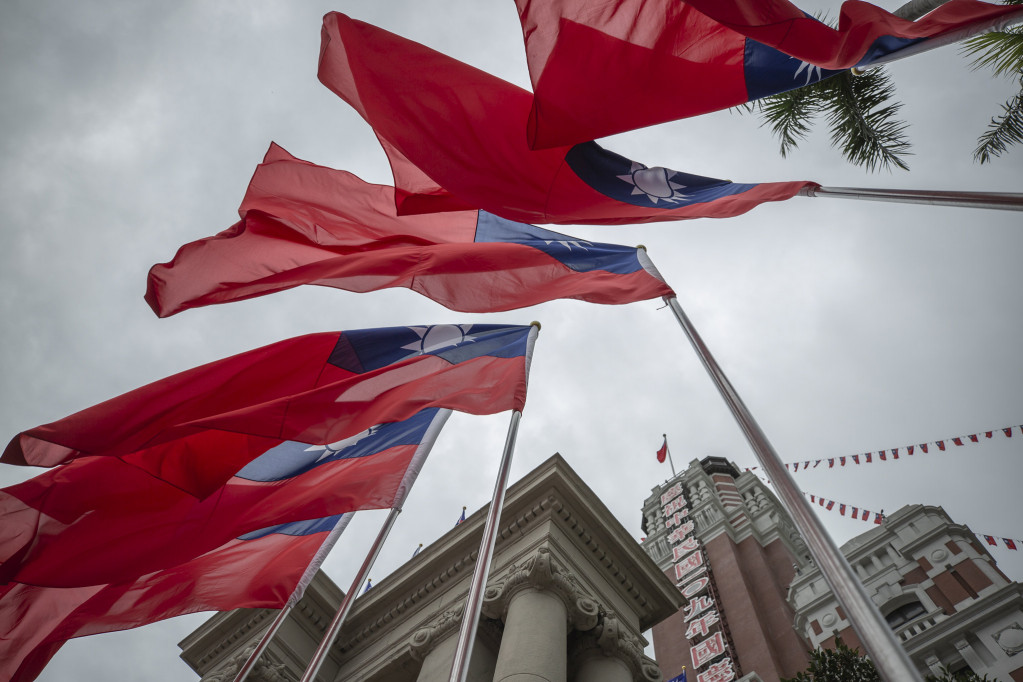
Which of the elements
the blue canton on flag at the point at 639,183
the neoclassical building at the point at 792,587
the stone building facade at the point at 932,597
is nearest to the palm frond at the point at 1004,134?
the blue canton on flag at the point at 639,183

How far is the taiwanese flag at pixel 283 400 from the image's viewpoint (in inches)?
247

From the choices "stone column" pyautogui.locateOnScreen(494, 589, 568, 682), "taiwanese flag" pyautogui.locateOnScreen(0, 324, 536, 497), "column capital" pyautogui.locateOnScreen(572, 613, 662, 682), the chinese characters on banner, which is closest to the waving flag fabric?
"taiwanese flag" pyautogui.locateOnScreen(0, 324, 536, 497)

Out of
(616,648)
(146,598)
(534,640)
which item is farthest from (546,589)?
(146,598)

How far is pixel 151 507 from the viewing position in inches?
281

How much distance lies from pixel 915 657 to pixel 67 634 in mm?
25850

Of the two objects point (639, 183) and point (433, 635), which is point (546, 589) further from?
point (639, 183)

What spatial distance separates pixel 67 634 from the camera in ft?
24.0

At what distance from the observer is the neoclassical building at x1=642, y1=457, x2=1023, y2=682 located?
23.8 meters

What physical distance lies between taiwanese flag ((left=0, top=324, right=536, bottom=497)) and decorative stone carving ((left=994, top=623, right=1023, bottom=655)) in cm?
2269

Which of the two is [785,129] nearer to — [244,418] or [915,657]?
[244,418]

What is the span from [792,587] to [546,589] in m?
25.9

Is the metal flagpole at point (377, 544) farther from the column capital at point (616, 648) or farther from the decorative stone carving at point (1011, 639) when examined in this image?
the decorative stone carving at point (1011, 639)

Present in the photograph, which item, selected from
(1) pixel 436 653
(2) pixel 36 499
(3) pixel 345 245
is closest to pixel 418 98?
(3) pixel 345 245

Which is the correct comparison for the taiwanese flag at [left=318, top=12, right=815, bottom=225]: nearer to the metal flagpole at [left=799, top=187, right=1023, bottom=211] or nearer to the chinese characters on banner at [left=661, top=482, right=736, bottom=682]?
the metal flagpole at [left=799, top=187, right=1023, bottom=211]
